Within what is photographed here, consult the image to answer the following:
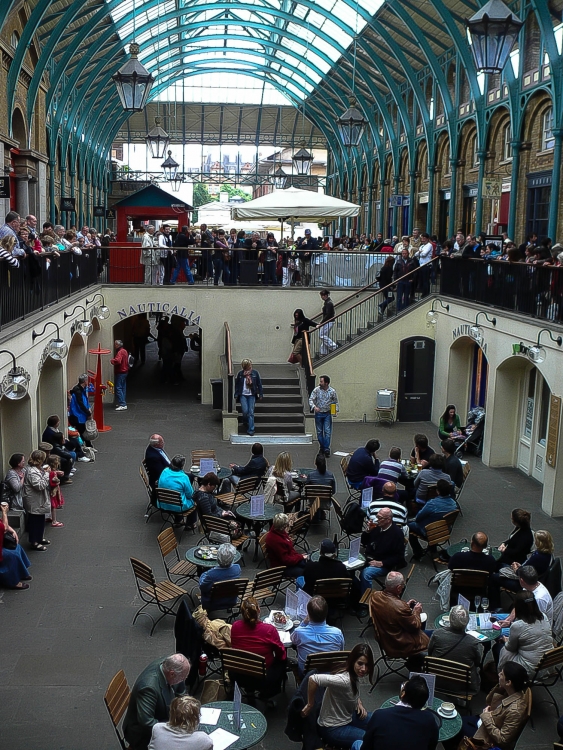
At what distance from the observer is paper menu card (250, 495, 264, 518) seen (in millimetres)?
12375

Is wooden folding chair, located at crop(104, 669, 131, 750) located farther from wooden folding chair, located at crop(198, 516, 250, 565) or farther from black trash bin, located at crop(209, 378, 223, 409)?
black trash bin, located at crop(209, 378, 223, 409)

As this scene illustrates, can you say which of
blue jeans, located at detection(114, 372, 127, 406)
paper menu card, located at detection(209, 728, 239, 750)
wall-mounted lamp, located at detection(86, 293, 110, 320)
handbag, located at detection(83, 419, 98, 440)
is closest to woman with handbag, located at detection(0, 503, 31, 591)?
paper menu card, located at detection(209, 728, 239, 750)

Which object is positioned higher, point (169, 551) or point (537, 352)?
point (537, 352)

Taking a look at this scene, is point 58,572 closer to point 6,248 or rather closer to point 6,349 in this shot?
point 6,349

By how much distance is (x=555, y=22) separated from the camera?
2106cm

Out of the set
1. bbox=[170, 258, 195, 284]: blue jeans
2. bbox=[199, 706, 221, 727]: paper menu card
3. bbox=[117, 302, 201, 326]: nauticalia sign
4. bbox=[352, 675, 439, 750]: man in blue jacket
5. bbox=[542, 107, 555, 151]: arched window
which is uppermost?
bbox=[542, 107, 555, 151]: arched window

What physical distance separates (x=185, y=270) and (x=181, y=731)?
1909 cm

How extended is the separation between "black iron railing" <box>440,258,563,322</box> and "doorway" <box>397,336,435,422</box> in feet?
5.37

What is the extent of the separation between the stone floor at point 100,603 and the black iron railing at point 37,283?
350cm

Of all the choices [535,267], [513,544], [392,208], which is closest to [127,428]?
[535,267]

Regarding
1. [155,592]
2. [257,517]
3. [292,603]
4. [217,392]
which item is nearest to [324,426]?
[217,392]

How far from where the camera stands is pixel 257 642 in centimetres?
811

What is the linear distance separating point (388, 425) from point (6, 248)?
12.4 metres

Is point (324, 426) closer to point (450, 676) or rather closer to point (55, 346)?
point (55, 346)
